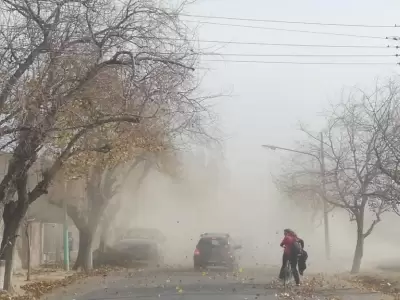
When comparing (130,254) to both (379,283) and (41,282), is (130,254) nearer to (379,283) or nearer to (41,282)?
(41,282)

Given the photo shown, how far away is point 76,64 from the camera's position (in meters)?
14.8

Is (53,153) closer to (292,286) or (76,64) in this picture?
(76,64)

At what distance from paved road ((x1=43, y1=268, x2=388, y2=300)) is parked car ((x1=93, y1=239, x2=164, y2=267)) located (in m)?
9.75

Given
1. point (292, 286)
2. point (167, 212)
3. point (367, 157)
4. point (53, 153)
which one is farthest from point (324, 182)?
point (167, 212)

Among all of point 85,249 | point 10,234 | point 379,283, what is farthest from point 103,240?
point 379,283

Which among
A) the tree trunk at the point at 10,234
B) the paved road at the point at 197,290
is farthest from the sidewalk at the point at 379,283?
the tree trunk at the point at 10,234

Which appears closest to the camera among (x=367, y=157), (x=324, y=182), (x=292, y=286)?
(x=292, y=286)

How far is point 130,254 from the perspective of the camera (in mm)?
33344

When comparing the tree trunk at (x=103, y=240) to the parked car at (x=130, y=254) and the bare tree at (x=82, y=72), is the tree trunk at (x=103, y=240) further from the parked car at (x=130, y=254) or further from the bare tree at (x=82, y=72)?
the bare tree at (x=82, y=72)

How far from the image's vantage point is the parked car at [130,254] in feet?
109

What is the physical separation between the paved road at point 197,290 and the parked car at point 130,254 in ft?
32.0

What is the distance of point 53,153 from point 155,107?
14.1 feet

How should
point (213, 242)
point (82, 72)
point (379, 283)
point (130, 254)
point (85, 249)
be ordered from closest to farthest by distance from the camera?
point (82, 72), point (379, 283), point (85, 249), point (213, 242), point (130, 254)

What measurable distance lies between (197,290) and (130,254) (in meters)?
15.2
